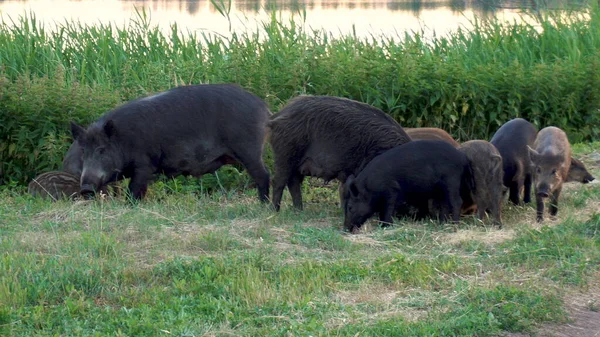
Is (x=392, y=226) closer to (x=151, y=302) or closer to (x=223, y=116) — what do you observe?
(x=223, y=116)

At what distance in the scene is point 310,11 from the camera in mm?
23375

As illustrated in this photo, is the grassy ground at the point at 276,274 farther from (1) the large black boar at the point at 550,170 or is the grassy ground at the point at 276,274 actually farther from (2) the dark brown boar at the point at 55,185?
(2) the dark brown boar at the point at 55,185

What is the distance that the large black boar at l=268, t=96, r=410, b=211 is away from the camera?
8195mm

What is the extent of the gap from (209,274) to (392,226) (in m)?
2.29

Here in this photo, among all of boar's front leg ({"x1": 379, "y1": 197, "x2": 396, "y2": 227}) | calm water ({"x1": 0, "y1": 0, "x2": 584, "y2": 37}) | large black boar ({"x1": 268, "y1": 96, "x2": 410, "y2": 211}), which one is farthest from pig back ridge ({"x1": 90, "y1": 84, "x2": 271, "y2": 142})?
calm water ({"x1": 0, "y1": 0, "x2": 584, "y2": 37})

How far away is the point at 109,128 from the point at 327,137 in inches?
80.5

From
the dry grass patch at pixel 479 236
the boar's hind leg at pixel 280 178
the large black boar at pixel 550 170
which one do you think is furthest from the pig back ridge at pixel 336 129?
the dry grass patch at pixel 479 236

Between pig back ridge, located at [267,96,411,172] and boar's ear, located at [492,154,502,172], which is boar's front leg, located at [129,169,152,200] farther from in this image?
boar's ear, located at [492,154,502,172]

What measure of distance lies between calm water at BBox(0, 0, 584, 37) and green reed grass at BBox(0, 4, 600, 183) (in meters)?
5.46

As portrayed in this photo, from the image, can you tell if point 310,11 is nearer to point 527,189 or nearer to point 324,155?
point 527,189

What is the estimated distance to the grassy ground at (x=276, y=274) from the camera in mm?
4949

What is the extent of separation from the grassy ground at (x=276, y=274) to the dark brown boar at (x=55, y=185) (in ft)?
3.01

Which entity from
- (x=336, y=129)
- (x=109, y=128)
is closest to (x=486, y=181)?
(x=336, y=129)

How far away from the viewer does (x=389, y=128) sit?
8.27m
